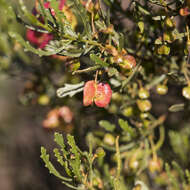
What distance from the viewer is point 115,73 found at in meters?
0.88

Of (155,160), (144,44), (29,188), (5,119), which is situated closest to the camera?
(144,44)

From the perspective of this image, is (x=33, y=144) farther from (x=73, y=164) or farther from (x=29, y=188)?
(x=73, y=164)

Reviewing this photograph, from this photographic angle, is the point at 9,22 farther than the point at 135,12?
Yes

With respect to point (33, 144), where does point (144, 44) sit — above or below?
above

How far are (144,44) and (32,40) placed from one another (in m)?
0.50

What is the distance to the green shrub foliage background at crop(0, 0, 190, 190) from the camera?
0.85 metres

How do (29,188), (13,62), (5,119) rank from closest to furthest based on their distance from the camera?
(13,62) < (29,188) < (5,119)

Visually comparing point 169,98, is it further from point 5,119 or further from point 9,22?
point 5,119

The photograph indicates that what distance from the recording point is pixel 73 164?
0.86 m

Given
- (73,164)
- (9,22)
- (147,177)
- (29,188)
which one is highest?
(9,22)

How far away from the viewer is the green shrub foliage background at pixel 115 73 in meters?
0.85

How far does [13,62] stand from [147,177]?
1.04 metres

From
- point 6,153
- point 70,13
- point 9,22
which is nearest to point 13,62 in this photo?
point 9,22

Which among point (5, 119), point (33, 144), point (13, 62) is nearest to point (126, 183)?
point (13, 62)
